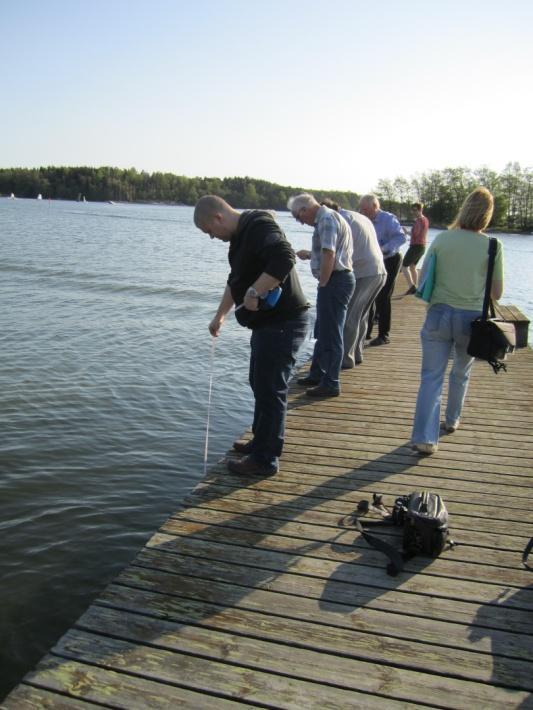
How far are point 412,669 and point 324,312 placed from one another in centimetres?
365

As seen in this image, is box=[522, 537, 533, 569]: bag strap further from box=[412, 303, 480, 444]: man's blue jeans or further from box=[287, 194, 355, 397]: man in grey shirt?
box=[287, 194, 355, 397]: man in grey shirt

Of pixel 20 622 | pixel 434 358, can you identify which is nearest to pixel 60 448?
pixel 20 622

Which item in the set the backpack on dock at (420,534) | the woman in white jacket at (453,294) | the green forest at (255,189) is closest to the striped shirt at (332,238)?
the woman in white jacket at (453,294)

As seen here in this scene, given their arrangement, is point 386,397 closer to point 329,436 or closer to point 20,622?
point 329,436

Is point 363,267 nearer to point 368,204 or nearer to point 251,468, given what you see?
point 368,204

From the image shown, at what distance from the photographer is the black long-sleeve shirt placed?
138 inches

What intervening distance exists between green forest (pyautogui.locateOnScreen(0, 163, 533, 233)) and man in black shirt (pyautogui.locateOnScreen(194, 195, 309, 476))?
64198 millimetres

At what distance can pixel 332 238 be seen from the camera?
513 cm

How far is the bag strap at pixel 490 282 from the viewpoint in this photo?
409 centimetres

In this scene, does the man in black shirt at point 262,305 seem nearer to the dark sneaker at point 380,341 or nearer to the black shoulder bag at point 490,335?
the black shoulder bag at point 490,335

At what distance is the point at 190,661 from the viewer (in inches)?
94.5

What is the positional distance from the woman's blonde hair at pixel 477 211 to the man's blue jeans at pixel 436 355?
57 cm

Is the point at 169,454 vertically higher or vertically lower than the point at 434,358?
lower

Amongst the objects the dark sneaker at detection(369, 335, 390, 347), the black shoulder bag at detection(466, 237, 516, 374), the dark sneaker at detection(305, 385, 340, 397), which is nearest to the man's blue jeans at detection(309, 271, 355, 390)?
the dark sneaker at detection(305, 385, 340, 397)
